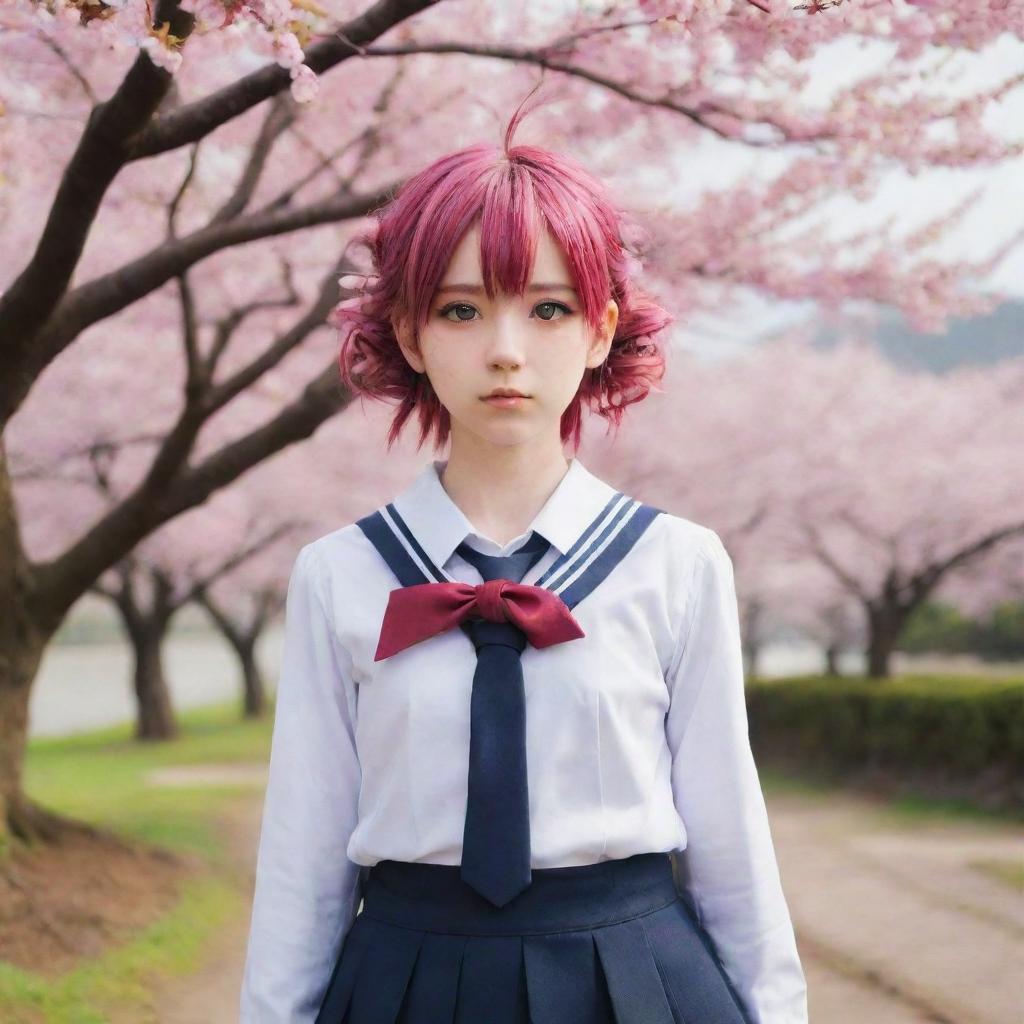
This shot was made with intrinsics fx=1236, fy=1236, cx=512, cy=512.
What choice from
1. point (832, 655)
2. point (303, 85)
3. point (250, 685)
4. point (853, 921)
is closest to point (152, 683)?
point (250, 685)

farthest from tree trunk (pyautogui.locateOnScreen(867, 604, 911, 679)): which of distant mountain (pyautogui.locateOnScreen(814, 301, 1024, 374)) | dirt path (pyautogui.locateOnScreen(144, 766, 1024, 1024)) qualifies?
distant mountain (pyautogui.locateOnScreen(814, 301, 1024, 374))

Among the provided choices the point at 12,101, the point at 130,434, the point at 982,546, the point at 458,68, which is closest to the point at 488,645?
the point at 12,101

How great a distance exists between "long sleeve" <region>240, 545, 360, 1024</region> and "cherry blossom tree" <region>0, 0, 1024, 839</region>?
884 millimetres

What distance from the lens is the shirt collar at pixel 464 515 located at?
1808 mm

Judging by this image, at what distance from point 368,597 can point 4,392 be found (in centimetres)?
356

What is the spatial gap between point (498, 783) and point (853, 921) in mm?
6165

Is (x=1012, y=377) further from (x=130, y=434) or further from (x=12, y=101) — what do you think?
(x=12, y=101)

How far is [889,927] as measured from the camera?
22.9 feet

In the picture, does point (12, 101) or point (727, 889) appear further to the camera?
point (12, 101)

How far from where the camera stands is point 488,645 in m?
1.70

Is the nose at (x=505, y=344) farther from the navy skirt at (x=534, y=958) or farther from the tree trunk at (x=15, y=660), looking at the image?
the tree trunk at (x=15, y=660)

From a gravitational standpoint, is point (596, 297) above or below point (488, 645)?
above

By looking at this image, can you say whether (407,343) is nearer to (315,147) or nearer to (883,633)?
(315,147)

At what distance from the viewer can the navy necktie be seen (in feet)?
5.31
